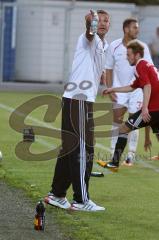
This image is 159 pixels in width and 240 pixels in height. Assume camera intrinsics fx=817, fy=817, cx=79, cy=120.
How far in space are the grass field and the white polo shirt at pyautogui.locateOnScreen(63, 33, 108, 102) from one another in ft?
4.05

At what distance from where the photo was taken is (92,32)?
8.09m

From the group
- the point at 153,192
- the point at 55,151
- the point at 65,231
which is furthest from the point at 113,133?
the point at 65,231

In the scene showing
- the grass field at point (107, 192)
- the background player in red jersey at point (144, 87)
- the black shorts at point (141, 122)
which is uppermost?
the background player in red jersey at point (144, 87)

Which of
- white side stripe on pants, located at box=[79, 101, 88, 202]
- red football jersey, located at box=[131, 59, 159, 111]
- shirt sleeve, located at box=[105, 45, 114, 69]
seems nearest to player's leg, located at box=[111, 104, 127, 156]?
shirt sleeve, located at box=[105, 45, 114, 69]

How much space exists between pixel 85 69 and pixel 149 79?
1883 mm

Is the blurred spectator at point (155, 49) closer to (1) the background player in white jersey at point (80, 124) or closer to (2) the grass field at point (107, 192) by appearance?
(2) the grass field at point (107, 192)

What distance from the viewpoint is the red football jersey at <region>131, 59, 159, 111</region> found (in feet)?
32.7

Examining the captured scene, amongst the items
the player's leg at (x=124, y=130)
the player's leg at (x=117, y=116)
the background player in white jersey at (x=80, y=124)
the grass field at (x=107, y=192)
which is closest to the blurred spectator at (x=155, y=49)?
the grass field at (x=107, y=192)

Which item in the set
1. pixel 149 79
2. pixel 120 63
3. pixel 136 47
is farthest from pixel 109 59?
pixel 136 47

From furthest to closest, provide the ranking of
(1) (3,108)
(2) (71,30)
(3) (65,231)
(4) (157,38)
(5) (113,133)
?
(2) (71,30)
(4) (157,38)
(1) (3,108)
(5) (113,133)
(3) (65,231)

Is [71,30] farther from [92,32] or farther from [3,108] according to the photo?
[92,32]

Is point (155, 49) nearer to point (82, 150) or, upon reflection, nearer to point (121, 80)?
point (121, 80)

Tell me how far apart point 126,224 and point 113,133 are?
→ 4.21 metres

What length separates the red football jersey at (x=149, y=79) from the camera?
9.96 metres
